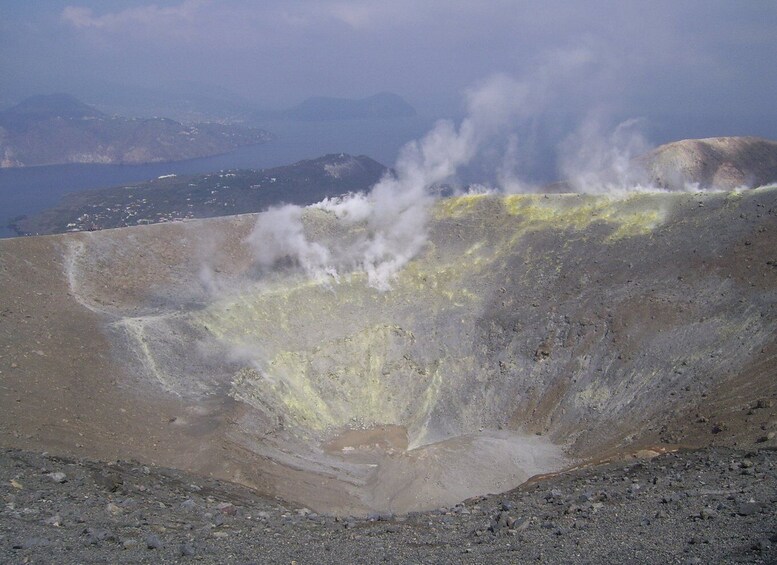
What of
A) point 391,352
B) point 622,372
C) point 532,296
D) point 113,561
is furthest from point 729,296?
point 113,561

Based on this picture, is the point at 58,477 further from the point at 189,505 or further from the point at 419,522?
the point at 419,522

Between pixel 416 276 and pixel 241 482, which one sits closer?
pixel 241 482

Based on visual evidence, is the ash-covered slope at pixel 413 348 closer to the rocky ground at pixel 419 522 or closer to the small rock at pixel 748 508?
the rocky ground at pixel 419 522

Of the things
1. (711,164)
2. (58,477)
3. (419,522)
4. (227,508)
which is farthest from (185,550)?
(711,164)

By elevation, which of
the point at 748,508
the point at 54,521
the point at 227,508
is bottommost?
the point at 227,508

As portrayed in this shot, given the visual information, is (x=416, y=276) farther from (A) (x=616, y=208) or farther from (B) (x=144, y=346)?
(B) (x=144, y=346)
